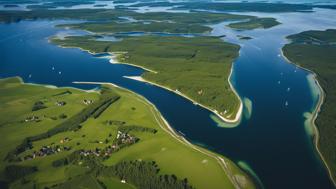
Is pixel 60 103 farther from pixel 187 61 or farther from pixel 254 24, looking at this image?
pixel 254 24

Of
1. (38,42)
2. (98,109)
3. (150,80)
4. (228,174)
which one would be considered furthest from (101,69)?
(228,174)

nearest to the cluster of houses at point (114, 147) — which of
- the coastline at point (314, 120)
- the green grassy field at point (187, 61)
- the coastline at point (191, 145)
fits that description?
the coastline at point (191, 145)

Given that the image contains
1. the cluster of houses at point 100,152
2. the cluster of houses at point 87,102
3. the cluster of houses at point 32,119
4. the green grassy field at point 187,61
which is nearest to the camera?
the cluster of houses at point 100,152

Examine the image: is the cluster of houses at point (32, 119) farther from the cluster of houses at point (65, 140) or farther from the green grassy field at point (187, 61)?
the green grassy field at point (187, 61)

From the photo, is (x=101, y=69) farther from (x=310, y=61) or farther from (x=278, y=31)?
(x=278, y=31)

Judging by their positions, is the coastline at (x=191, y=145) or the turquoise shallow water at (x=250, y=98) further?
the turquoise shallow water at (x=250, y=98)

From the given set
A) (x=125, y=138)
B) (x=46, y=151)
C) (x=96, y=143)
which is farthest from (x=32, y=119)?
(x=125, y=138)
